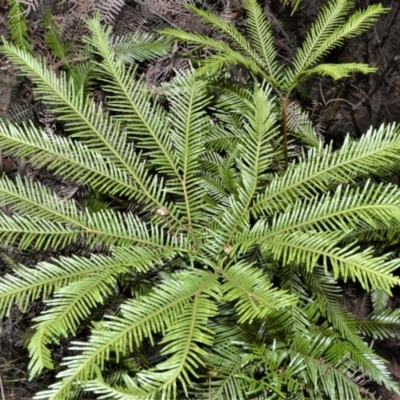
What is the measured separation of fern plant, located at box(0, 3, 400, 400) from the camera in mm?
705

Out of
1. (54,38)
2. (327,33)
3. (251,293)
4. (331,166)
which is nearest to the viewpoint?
(251,293)

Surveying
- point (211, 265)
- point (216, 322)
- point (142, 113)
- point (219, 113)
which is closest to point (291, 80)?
point (219, 113)

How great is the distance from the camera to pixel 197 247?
2.93 feet

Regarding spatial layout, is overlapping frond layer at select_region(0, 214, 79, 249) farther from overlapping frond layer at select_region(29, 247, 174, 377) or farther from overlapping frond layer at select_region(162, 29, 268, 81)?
overlapping frond layer at select_region(162, 29, 268, 81)

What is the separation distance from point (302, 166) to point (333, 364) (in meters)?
0.42

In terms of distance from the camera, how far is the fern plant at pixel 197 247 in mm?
705

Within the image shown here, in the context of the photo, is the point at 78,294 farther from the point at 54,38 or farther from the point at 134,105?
the point at 54,38

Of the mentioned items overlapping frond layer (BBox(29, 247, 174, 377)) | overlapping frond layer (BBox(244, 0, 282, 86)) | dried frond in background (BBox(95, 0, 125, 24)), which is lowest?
overlapping frond layer (BBox(29, 247, 174, 377))

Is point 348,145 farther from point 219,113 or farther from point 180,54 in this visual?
point 180,54

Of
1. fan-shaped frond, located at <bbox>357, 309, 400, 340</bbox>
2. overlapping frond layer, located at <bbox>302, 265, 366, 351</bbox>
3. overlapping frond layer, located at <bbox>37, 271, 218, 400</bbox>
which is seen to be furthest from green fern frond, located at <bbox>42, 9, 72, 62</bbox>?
fan-shaped frond, located at <bbox>357, 309, 400, 340</bbox>

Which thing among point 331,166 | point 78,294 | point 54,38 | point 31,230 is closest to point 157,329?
point 78,294

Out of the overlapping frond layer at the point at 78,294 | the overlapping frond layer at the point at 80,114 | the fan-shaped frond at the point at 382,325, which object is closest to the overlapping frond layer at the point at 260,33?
the overlapping frond layer at the point at 80,114

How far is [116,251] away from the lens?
2.64ft

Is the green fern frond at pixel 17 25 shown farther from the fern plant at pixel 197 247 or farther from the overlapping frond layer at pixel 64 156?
the overlapping frond layer at pixel 64 156
